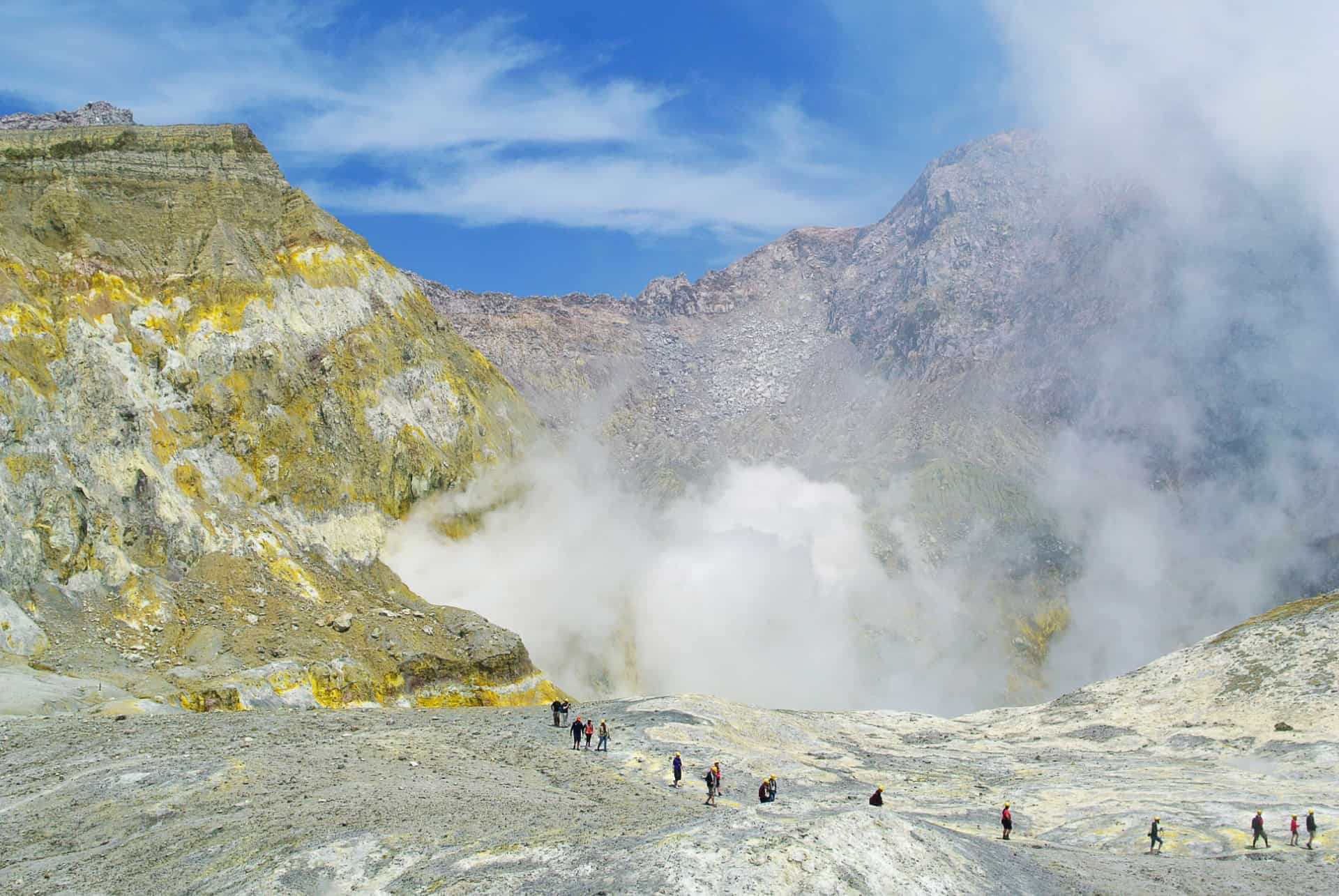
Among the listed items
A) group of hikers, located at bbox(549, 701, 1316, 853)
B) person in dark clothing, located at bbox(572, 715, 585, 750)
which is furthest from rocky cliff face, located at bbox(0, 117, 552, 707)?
group of hikers, located at bbox(549, 701, 1316, 853)

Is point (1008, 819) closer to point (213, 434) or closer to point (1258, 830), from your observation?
point (1258, 830)

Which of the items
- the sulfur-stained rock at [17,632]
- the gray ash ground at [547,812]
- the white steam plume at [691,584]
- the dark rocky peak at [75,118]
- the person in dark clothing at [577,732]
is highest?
the dark rocky peak at [75,118]

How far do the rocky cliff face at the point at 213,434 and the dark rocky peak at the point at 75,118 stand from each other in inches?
1991

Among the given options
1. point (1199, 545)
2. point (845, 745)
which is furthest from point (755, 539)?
point (845, 745)

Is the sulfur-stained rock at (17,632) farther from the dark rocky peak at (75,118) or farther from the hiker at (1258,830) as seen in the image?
the dark rocky peak at (75,118)

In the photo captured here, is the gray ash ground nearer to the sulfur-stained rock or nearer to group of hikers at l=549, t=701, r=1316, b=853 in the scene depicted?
group of hikers at l=549, t=701, r=1316, b=853

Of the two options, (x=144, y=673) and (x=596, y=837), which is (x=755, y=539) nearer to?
(x=144, y=673)

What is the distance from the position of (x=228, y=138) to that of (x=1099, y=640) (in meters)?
130

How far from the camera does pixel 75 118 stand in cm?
12738

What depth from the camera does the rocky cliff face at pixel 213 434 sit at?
56312 mm

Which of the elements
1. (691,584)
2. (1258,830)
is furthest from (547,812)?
(691,584)

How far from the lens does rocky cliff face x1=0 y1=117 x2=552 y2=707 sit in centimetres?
5631

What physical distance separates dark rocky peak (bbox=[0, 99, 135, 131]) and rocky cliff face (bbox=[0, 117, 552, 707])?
50.6 m

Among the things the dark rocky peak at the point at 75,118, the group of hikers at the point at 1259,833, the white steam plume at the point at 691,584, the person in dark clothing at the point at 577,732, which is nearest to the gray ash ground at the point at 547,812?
the group of hikers at the point at 1259,833
